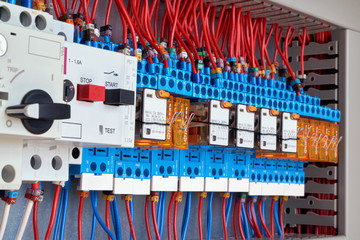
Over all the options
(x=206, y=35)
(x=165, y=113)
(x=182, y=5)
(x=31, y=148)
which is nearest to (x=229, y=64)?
(x=206, y=35)

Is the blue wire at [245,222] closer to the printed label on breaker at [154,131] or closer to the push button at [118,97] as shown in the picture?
the printed label on breaker at [154,131]

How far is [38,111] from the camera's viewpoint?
3.69 feet

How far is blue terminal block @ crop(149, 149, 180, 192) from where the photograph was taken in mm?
2004

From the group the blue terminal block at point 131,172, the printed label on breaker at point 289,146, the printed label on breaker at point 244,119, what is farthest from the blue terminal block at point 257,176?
the blue terminal block at point 131,172

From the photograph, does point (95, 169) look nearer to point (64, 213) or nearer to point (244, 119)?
point (64, 213)

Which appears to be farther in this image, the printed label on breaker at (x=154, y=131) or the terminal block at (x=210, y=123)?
the terminal block at (x=210, y=123)

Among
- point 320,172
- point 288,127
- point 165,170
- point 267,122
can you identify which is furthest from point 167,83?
A: point 320,172

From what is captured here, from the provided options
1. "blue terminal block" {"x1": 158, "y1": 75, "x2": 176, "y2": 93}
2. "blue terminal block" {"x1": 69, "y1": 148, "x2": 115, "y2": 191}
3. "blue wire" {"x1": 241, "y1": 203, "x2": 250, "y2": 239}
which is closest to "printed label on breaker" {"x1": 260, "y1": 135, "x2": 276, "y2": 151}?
"blue wire" {"x1": 241, "y1": 203, "x2": 250, "y2": 239}

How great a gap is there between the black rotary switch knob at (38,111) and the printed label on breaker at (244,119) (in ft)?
3.54

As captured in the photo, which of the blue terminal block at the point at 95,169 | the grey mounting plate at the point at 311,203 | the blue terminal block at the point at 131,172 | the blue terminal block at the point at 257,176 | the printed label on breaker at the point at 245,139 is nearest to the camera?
the blue terminal block at the point at 95,169

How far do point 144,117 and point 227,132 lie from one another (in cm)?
41

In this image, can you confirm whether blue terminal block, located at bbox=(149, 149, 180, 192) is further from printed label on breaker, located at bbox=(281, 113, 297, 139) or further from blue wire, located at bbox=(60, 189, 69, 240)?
printed label on breaker, located at bbox=(281, 113, 297, 139)

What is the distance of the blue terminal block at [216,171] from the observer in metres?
2.20

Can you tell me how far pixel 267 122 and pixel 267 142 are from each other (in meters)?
0.08
